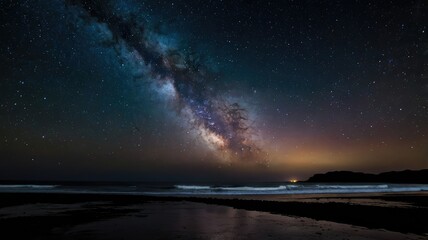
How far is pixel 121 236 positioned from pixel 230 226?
5382 mm

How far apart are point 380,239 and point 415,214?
8.93 meters

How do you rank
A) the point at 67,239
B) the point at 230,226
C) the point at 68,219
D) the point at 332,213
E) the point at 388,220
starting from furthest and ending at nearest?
the point at 332,213 < the point at 68,219 < the point at 388,220 < the point at 230,226 < the point at 67,239

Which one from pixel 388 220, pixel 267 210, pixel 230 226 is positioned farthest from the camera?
pixel 267 210

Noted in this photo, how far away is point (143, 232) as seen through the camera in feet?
49.9

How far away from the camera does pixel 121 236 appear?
14125 mm

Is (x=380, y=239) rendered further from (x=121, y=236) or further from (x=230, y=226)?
(x=121, y=236)

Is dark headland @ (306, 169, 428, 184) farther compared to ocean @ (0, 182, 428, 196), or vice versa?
dark headland @ (306, 169, 428, 184)

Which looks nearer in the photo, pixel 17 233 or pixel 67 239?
pixel 67 239

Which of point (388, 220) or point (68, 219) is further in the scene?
point (68, 219)

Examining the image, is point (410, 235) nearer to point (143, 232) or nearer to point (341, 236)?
point (341, 236)

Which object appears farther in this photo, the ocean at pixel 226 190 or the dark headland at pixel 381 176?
the dark headland at pixel 381 176

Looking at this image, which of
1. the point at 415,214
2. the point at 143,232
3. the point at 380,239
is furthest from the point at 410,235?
the point at 143,232

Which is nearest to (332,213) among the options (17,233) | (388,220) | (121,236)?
(388,220)

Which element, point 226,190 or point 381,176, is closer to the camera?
point 226,190
